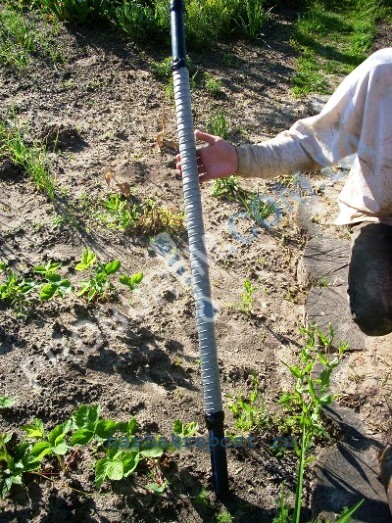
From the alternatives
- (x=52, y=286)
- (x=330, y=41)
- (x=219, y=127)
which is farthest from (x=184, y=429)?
(x=330, y=41)

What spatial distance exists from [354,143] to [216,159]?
1.66ft

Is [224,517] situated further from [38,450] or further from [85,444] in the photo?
[38,450]

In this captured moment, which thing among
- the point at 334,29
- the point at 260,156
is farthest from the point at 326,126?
the point at 334,29

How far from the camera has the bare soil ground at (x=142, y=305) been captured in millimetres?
1924

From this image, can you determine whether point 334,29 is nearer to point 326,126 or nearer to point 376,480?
point 326,126

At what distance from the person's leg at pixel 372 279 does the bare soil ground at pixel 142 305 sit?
0.22m

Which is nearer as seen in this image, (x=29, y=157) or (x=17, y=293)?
(x=17, y=293)

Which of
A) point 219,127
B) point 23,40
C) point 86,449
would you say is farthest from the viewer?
point 23,40

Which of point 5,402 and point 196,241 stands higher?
point 196,241

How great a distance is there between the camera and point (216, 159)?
196cm

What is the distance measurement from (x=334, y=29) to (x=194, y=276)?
12.5 ft

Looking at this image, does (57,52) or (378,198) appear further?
(57,52)

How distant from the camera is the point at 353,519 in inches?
68.4

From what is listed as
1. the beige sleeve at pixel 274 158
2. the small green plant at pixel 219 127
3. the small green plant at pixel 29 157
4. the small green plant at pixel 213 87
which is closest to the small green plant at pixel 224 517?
the beige sleeve at pixel 274 158
